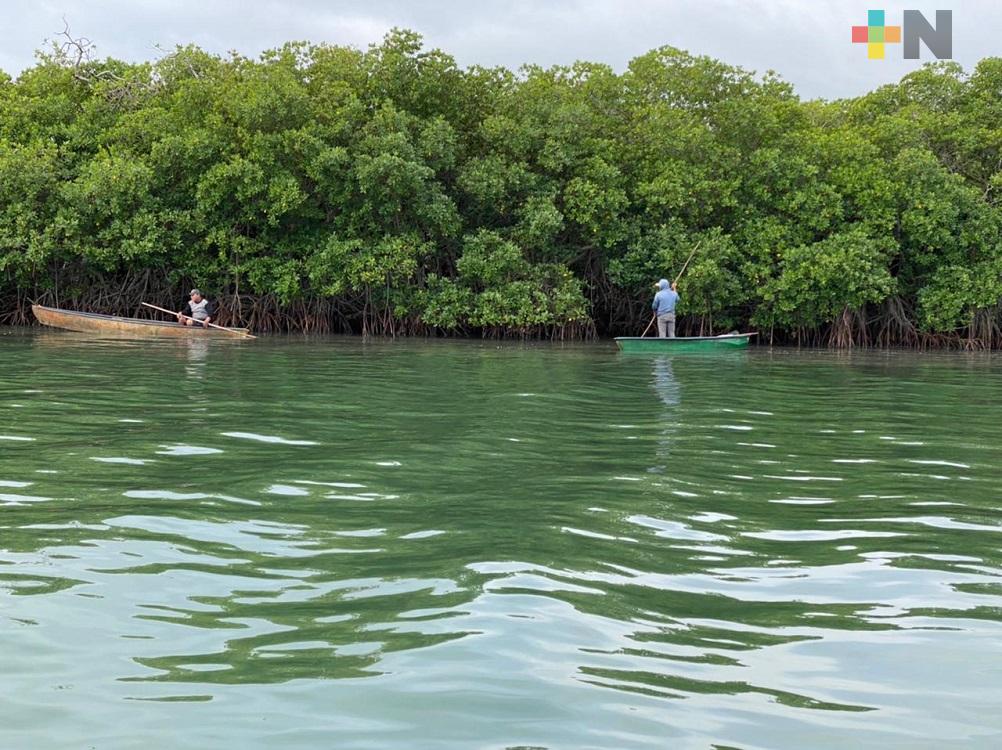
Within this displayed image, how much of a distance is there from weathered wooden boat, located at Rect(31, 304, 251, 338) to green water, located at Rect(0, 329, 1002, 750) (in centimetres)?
1409

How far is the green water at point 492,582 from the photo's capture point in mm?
3230

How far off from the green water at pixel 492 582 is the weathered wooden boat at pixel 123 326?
1409cm

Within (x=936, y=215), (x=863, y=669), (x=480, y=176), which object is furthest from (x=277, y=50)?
(x=863, y=669)

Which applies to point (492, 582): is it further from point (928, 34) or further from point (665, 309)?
point (928, 34)

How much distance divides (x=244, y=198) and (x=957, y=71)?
18477 millimetres

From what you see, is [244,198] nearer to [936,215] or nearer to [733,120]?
[733,120]

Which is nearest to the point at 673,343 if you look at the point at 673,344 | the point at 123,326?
the point at 673,344

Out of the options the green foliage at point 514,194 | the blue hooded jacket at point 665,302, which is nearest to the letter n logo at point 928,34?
the green foliage at point 514,194

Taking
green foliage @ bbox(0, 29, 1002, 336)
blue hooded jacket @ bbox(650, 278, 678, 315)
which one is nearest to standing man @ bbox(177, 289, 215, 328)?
green foliage @ bbox(0, 29, 1002, 336)

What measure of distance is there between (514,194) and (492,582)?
26.2 metres

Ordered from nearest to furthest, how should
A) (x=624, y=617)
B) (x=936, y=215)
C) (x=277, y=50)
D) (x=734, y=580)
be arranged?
(x=624, y=617), (x=734, y=580), (x=936, y=215), (x=277, y=50)

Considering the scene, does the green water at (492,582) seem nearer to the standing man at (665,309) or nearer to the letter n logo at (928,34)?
the standing man at (665,309)

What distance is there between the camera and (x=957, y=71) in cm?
3023

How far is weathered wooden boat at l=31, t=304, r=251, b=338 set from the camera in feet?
79.1
